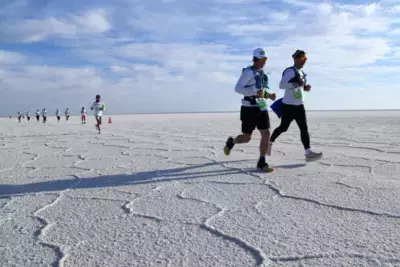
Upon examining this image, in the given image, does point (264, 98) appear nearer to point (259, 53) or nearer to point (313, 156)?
point (259, 53)

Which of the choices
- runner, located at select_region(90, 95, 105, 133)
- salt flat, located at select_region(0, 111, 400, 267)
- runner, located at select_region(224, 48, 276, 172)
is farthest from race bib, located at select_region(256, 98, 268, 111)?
runner, located at select_region(90, 95, 105, 133)


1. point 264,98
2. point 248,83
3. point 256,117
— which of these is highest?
point 248,83

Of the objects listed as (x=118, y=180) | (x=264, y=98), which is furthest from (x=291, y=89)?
(x=118, y=180)

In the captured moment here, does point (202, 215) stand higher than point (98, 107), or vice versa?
point (98, 107)

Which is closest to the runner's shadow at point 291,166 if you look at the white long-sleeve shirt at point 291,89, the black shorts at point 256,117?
the black shorts at point 256,117

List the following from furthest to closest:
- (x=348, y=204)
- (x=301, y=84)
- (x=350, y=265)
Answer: (x=301, y=84) → (x=348, y=204) → (x=350, y=265)

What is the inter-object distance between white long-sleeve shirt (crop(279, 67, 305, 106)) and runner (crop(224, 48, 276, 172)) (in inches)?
13.6

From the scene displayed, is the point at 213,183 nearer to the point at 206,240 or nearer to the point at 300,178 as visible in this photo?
the point at 300,178

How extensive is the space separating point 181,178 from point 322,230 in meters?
1.96

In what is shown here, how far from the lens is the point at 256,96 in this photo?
4312 millimetres

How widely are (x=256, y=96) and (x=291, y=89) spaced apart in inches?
23.4

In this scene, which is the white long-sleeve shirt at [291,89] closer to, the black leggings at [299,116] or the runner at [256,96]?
the black leggings at [299,116]

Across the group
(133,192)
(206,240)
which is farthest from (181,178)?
(206,240)

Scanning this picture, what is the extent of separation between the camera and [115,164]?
515cm
